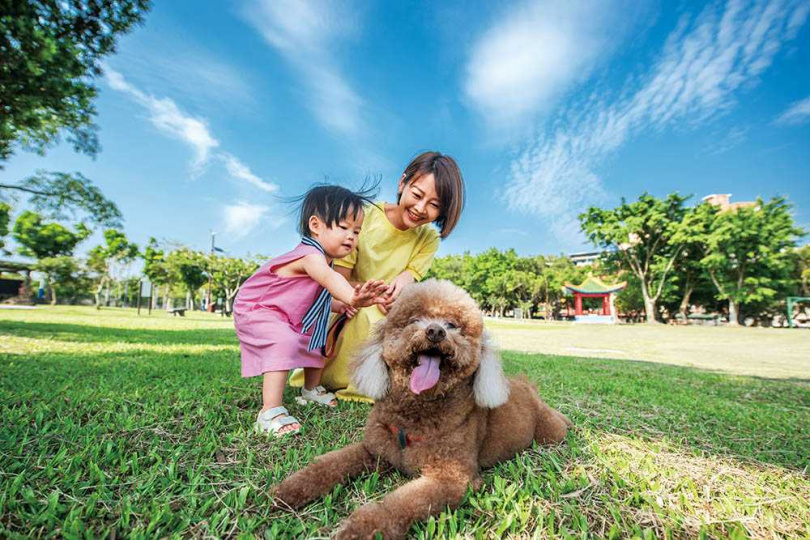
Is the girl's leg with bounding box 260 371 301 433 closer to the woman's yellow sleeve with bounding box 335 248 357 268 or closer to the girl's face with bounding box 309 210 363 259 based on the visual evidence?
the girl's face with bounding box 309 210 363 259

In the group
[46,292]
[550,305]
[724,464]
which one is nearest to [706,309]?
[550,305]

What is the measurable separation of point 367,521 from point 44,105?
31.3 ft

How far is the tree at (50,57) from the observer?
6.08 meters

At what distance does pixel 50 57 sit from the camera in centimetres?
623

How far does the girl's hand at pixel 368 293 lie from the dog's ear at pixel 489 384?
717 millimetres

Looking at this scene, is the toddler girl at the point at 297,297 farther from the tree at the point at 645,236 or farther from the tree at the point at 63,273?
the tree at the point at 63,273

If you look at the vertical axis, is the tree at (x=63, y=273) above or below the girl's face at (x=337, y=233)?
above

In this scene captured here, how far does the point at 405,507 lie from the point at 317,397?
179 cm

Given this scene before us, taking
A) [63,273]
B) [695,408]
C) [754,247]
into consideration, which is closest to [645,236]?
[754,247]

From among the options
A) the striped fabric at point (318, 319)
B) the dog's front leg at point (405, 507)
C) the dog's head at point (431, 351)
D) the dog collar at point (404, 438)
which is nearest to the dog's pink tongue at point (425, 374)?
the dog's head at point (431, 351)

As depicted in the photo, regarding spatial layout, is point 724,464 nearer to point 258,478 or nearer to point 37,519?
point 258,478

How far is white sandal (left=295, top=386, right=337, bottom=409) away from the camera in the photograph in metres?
3.00

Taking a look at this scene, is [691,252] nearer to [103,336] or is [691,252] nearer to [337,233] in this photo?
[337,233]

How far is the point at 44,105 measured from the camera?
22.9 feet
